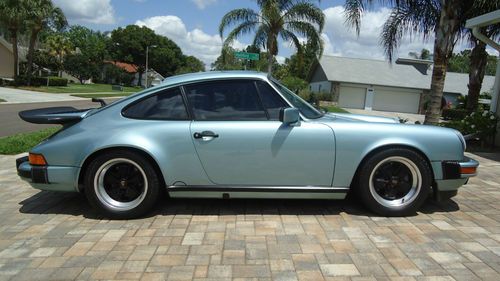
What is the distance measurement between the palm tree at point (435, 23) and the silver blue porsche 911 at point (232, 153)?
674 centimetres

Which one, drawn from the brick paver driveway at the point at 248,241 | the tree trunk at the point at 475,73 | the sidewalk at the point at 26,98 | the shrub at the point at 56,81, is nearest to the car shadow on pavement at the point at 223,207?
the brick paver driveway at the point at 248,241

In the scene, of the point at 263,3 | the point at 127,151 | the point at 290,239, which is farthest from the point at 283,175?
the point at 263,3

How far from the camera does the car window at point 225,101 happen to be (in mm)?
4211

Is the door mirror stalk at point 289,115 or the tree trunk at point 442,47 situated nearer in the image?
the door mirror stalk at point 289,115

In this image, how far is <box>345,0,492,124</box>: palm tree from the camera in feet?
33.0

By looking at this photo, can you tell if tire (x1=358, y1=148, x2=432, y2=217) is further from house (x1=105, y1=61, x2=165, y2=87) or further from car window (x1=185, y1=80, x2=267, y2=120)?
house (x1=105, y1=61, x2=165, y2=87)

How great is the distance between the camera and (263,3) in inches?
754

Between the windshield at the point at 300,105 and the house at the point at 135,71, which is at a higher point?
the house at the point at 135,71

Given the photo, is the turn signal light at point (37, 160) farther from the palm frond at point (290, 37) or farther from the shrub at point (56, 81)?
the shrub at point (56, 81)

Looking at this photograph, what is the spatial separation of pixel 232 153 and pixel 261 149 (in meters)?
0.28

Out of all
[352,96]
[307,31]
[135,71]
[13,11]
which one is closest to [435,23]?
[307,31]

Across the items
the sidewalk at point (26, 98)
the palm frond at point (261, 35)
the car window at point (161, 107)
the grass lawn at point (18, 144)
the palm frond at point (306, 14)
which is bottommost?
the sidewalk at point (26, 98)

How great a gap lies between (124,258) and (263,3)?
17.4 m

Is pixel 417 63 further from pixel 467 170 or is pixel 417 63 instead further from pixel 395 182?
pixel 395 182
